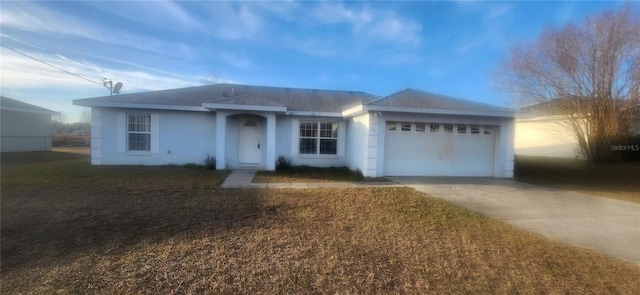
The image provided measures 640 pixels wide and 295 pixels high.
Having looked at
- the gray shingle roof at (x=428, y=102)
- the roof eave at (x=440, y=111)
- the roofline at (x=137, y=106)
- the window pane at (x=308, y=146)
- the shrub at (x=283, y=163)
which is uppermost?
the gray shingle roof at (x=428, y=102)

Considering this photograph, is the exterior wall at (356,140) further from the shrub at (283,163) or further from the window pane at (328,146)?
the shrub at (283,163)

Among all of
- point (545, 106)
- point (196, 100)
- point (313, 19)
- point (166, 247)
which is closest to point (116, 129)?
point (196, 100)

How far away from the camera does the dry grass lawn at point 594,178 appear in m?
9.31

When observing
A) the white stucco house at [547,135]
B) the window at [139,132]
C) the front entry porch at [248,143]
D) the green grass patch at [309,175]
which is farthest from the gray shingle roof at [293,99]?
the white stucco house at [547,135]

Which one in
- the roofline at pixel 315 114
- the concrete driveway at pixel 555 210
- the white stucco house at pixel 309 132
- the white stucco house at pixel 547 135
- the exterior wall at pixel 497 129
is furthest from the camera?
the white stucco house at pixel 547 135

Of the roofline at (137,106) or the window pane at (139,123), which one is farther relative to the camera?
the window pane at (139,123)

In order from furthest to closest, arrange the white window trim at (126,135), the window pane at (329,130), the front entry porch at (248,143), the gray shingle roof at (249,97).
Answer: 1. the window pane at (329,130)
2. the white window trim at (126,135)
3. the front entry porch at (248,143)
4. the gray shingle roof at (249,97)

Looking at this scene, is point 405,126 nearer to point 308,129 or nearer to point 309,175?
point 309,175

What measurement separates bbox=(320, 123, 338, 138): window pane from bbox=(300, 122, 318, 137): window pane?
0.29 meters

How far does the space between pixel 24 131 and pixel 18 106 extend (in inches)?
67.3

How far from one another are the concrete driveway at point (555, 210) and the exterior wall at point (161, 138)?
898 cm

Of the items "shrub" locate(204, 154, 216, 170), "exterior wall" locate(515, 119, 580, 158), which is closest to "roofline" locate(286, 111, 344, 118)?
"shrub" locate(204, 154, 216, 170)

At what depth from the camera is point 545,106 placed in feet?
54.6

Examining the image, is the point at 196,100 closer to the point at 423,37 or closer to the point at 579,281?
the point at 423,37
